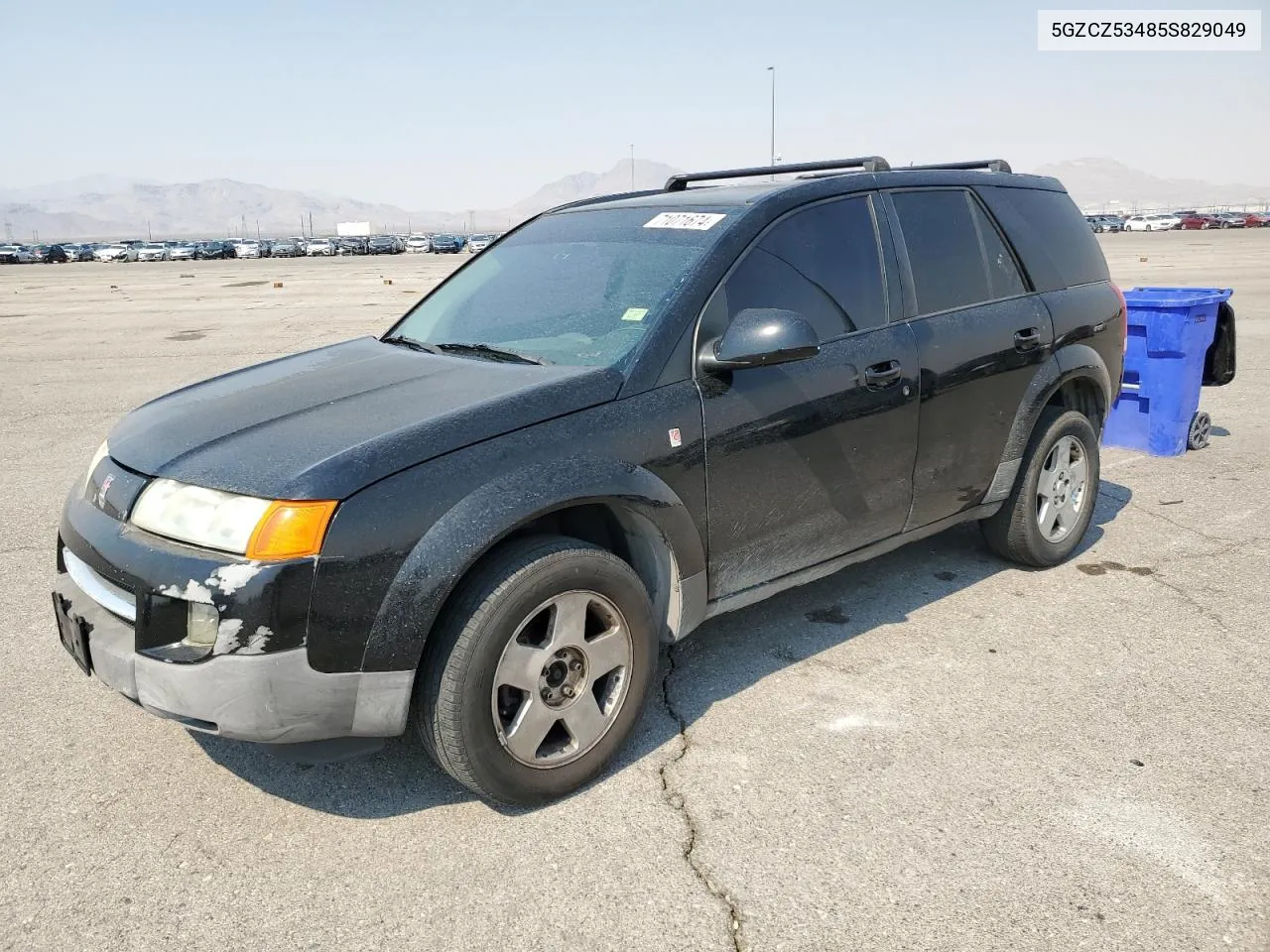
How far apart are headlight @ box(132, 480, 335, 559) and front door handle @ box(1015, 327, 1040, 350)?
10.2 ft

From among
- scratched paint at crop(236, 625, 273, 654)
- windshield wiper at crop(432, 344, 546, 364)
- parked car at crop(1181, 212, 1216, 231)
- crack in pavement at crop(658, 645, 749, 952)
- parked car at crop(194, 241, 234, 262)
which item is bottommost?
crack in pavement at crop(658, 645, 749, 952)

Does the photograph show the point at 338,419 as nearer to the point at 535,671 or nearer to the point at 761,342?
the point at 535,671

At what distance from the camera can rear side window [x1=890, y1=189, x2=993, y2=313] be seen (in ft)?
13.1

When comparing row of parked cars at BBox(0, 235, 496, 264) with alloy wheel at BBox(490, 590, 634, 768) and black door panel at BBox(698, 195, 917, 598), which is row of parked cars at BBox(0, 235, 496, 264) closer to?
black door panel at BBox(698, 195, 917, 598)

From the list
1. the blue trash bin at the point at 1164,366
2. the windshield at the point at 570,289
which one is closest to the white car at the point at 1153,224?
the blue trash bin at the point at 1164,366

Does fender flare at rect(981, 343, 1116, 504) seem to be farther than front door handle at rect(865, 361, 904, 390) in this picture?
Yes

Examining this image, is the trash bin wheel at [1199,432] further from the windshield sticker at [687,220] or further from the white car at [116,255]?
the white car at [116,255]

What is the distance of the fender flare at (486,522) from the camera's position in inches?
101

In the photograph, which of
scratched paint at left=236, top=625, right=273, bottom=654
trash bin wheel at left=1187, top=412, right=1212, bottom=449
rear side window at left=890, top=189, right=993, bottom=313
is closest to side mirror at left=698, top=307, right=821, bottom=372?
rear side window at left=890, top=189, right=993, bottom=313

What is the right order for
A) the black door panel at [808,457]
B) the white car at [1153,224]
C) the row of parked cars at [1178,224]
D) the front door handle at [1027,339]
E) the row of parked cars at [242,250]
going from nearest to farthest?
1. the black door panel at [808,457]
2. the front door handle at [1027,339]
3. the row of parked cars at [242,250]
4. the row of parked cars at [1178,224]
5. the white car at [1153,224]

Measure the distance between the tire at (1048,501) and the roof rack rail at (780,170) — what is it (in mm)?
1429

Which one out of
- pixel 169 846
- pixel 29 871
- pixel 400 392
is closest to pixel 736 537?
pixel 400 392

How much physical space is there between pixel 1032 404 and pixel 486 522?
9.25ft

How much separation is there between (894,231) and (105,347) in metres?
13.6
